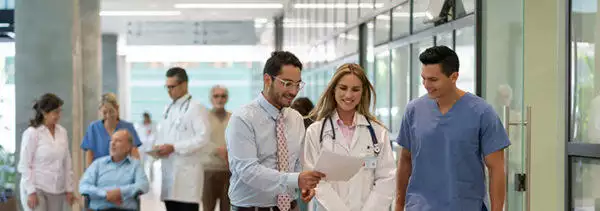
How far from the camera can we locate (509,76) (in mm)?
6527

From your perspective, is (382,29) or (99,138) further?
(382,29)

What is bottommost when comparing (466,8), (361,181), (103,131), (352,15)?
(361,181)

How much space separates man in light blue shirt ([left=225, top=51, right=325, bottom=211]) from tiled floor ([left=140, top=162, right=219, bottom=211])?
165 inches

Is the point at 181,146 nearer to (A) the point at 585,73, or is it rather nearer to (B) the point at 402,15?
(B) the point at 402,15

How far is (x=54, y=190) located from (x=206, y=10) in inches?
171

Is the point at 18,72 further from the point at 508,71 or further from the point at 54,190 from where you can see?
the point at 508,71

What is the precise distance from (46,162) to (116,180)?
1141 millimetres

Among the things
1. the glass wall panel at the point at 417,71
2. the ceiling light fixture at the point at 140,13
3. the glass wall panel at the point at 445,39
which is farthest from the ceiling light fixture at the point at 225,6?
the glass wall panel at the point at 445,39

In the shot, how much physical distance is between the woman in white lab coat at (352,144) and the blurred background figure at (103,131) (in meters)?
4.11

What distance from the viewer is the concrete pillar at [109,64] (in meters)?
9.77

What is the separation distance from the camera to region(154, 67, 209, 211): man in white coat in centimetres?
829

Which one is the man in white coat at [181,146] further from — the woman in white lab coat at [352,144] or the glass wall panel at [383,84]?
the woman in white lab coat at [352,144]

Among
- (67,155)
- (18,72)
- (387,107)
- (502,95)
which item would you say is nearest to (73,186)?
(67,155)

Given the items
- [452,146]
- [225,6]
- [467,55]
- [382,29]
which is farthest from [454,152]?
[225,6]
